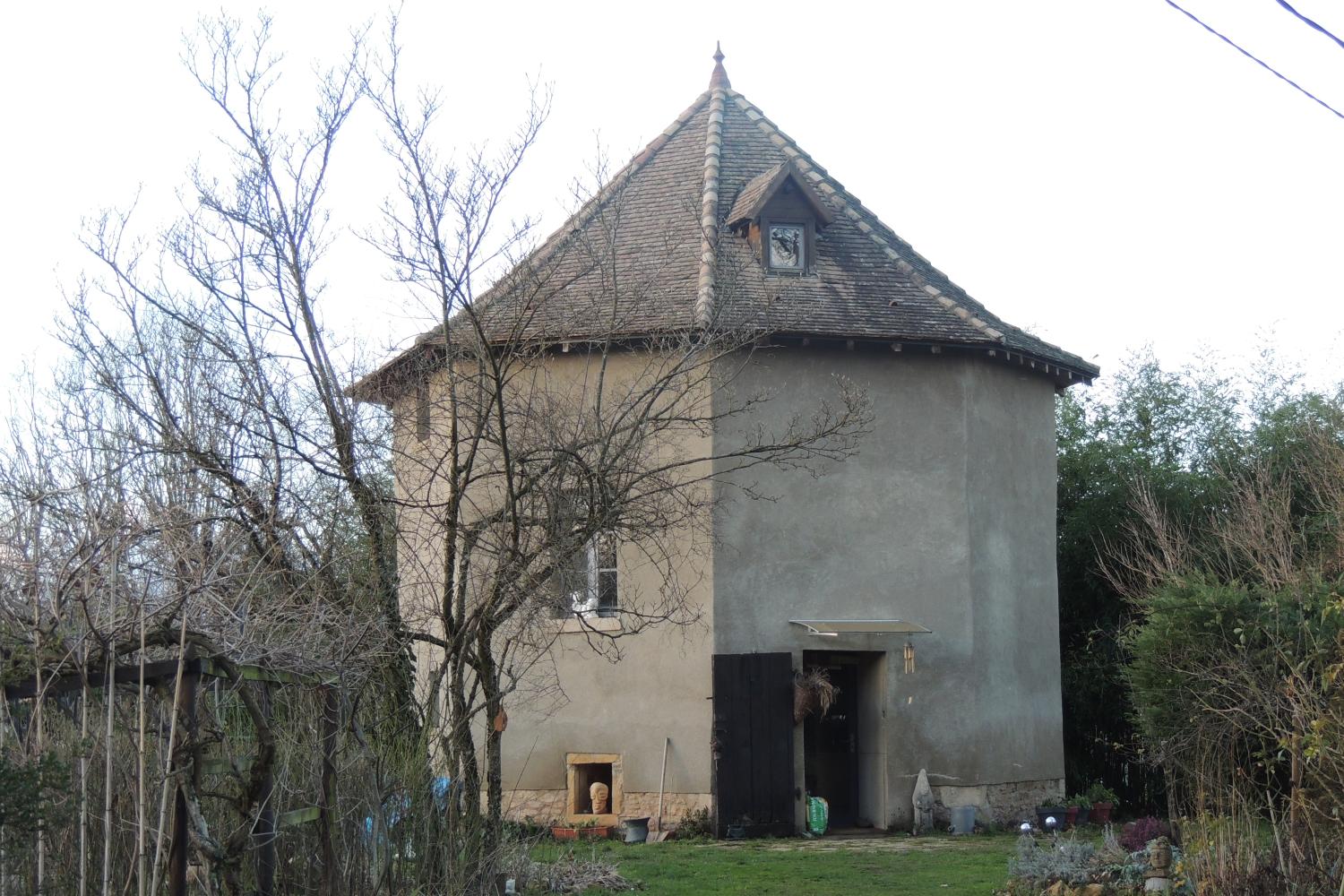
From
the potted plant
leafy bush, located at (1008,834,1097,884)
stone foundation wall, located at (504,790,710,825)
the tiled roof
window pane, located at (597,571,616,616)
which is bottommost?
the potted plant

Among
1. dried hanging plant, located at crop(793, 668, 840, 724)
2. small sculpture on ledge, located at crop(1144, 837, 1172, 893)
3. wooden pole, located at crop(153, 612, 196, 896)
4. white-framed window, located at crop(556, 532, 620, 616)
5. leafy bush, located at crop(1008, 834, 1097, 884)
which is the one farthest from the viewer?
dried hanging plant, located at crop(793, 668, 840, 724)

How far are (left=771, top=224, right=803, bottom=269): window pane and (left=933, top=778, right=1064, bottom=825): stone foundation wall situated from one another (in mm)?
6632

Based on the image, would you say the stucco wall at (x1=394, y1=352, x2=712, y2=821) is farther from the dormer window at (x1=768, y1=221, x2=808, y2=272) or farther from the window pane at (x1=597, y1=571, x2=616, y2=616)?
the dormer window at (x1=768, y1=221, x2=808, y2=272)

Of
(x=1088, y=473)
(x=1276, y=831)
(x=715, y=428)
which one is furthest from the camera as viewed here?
(x=1088, y=473)

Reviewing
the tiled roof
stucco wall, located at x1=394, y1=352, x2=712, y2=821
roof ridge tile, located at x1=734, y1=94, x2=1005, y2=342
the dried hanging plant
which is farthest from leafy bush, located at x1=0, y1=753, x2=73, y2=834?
roof ridge tile, located at x1=734, y1=94, x2=1005, y2=342

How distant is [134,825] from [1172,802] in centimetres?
931

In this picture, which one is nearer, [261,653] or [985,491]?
[261,653]

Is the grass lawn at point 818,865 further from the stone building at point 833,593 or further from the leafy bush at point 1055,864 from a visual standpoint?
the stone building at point 833,593

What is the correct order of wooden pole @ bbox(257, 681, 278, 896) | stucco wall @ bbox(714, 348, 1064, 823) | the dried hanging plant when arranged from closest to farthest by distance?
1. wooden pole @ bbox(257, 681, 278, 896)
2. the dried hanging plant
3. stucco wall @ bbox(714, 348, 1064, 823)

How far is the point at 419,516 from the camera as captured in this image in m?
11.6

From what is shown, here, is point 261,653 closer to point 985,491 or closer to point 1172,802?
point 1172,802

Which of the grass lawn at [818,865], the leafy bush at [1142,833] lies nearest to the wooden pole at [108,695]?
the grass lawn at [818,865]

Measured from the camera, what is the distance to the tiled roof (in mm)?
15008

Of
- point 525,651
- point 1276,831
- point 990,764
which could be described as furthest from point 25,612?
point 990,764
